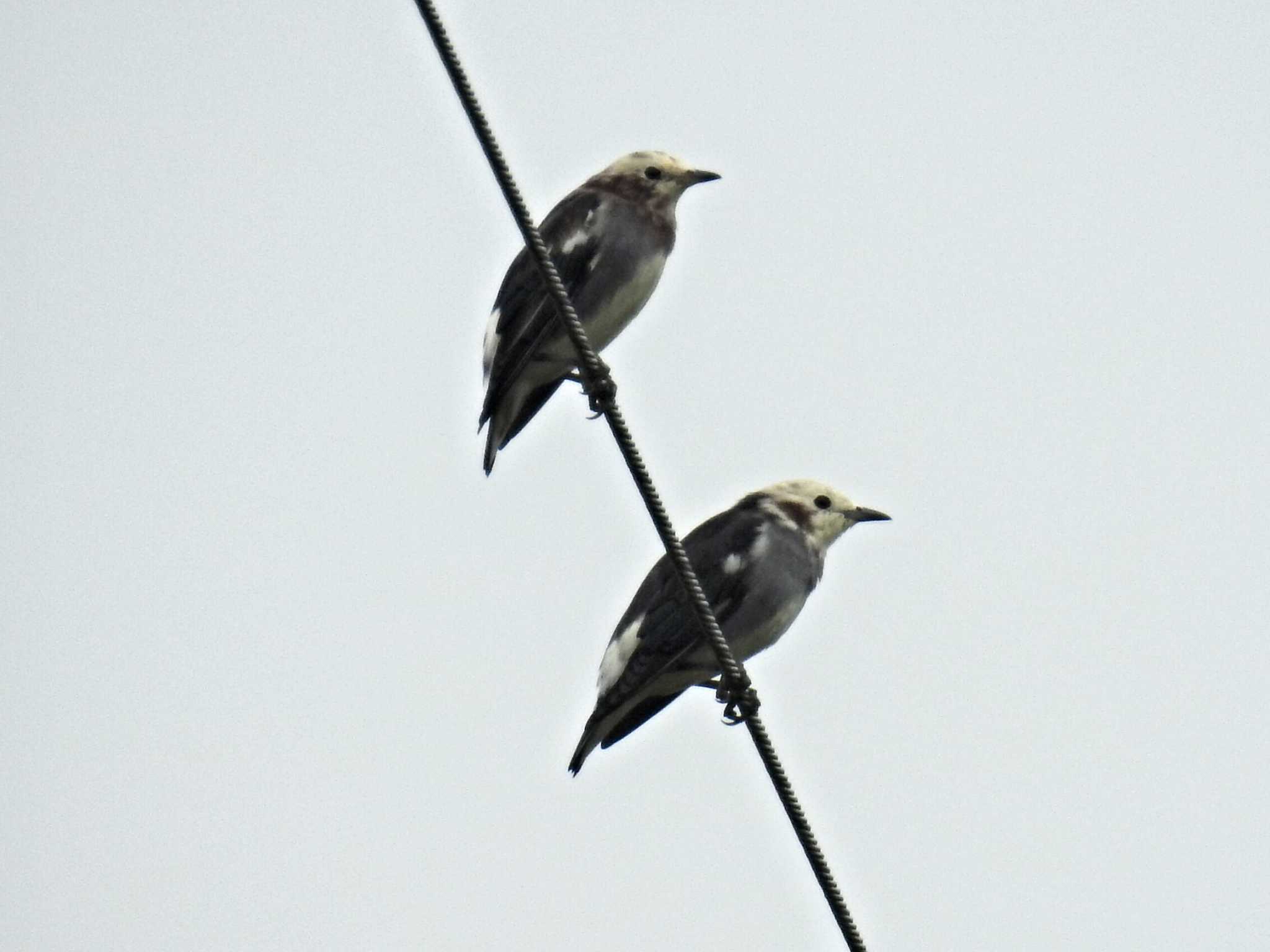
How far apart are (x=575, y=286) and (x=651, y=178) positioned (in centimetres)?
87

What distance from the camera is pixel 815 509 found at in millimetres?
8680

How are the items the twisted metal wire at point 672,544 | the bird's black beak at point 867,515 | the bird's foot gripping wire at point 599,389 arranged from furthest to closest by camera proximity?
the bird's black beak at point 867,515
the bird's foot gripping wire at point 599,389
the twisted metal wire at point 672,544

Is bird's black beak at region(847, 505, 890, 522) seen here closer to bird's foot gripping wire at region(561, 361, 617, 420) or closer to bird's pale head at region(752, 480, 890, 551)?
bird's pale head at region(752, 480, 890, 551)

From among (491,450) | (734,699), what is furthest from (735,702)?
(491,450)

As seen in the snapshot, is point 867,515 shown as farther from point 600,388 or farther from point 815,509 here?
point 600,388

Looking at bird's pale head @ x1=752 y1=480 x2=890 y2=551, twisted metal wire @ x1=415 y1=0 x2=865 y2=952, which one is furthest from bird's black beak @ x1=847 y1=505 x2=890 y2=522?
twisted metal wire @ x1=415 y1=0 x2=865 y2=952

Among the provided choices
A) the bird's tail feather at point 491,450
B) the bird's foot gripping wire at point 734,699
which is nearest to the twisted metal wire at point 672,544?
the bird's foot gripping wire at point 734,699

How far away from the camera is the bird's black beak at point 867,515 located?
28.9 feet

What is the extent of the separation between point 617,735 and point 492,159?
377cm

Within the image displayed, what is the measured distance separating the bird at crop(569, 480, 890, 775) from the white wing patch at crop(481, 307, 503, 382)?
1.21 metres

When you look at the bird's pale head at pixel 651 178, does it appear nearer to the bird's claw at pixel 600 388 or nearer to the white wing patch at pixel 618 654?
the bird's claw at pixel 600 388

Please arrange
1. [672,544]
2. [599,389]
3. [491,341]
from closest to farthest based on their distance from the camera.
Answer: [672,544] → [599,389] → [491,341]

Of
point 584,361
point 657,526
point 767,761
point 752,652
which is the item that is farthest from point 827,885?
point 752,652

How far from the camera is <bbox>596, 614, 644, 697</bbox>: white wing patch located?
7938 mm
